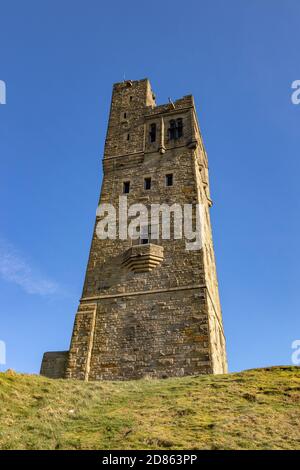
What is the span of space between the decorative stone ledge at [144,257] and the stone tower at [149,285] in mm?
46

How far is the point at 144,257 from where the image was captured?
66.2 ft

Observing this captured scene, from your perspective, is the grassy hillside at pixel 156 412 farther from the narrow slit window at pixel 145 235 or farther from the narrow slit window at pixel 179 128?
the narrow slit window at pixel 179 128

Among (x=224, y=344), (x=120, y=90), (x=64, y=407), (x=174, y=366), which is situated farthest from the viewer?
(x=120, y=90)

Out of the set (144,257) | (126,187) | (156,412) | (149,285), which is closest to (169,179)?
(126,187)

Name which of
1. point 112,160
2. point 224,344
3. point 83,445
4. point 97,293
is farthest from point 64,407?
point 112,160

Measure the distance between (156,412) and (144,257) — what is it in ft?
31.5

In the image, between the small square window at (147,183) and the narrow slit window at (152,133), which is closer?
the small square window at (147,183)

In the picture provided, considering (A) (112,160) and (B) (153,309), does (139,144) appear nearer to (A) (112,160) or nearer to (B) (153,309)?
(A) (112,160)

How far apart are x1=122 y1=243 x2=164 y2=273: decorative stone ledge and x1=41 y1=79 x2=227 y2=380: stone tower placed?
0.15ft

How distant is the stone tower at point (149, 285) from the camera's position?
58.3ft

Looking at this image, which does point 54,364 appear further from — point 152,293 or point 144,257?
point 144,257

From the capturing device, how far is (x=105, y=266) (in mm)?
21156

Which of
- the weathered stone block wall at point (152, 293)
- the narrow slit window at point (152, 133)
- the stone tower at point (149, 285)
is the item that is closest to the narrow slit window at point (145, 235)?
the stone tower at point (149, 285)
